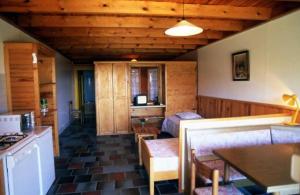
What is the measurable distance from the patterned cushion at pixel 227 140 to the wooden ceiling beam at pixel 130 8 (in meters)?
1.64

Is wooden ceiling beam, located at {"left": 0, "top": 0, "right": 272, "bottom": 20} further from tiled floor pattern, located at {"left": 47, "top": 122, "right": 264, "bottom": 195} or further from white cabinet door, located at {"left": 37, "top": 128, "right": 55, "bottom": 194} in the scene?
tiled floor pattern, located at {"left": 47, "top": 122, "right": 264, "bottom": 195}

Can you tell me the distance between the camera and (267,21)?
3180 mm

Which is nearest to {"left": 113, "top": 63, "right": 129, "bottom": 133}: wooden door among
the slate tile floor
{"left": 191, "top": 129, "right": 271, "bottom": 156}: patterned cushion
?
the slate tile floor

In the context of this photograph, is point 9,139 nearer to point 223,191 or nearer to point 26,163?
point 26,163

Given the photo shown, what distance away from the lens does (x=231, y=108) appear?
13.6ft

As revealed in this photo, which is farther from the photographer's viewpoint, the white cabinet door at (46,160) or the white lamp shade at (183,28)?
the white cabinet door at (46,160)

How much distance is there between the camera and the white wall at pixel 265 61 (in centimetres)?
280

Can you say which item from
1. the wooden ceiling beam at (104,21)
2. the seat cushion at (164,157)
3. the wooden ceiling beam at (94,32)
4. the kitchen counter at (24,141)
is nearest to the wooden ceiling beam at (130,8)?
the wooden ceiling beam at (104,21)

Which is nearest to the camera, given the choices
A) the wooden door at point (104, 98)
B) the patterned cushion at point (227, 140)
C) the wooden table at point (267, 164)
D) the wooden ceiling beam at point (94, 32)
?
the wooden table at point (267, 164)

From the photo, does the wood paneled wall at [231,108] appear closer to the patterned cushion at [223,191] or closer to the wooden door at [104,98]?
the patterned cushion at [223,191]

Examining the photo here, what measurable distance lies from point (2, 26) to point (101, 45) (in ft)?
7.25

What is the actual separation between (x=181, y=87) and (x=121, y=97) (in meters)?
1.68

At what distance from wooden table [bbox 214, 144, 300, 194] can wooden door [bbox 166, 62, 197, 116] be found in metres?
3.71

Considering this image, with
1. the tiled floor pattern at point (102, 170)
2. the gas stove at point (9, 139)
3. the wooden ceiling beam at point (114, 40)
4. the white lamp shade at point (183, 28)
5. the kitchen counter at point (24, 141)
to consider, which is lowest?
the tiled floor pattern at point (102, 170)
